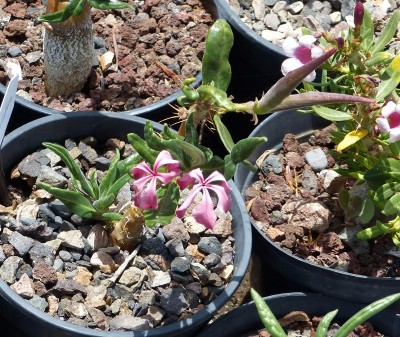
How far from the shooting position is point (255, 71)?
6.70 ft

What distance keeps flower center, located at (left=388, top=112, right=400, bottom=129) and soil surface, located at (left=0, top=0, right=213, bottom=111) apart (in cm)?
67

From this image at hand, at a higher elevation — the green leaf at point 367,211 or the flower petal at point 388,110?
the flower petal at point 388,110

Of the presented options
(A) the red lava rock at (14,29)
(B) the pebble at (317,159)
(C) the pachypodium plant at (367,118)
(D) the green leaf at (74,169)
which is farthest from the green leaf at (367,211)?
(A) the red lava rock at (14,29)

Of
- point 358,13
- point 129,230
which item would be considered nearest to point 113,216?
point 129,230

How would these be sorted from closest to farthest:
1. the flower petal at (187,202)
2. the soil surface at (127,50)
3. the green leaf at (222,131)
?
1. the flower petal at (187,202)
2. the green leaf at (222,131)
3. the soil surface at (127,50)

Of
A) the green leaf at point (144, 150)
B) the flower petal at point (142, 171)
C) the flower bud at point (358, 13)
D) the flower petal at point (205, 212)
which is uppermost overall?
the flower bud at point (358, 13)

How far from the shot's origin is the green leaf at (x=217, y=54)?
1327mm

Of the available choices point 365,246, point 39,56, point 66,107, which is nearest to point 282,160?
point 365,246

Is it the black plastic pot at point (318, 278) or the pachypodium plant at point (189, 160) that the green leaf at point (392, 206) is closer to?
the black plastic pot at point (318, 278)

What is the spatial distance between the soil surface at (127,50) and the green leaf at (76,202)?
1.27 ft

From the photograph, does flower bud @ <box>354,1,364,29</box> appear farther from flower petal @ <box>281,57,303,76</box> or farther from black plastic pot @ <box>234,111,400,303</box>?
black plastic pot @ <box>234,111,400,303</box>

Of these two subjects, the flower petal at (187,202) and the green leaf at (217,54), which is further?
the green leaf at (217,54)

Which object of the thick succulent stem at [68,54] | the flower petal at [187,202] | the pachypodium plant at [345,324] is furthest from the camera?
the thick succulent stem at [68,54]

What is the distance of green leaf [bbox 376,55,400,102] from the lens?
1458 mm
